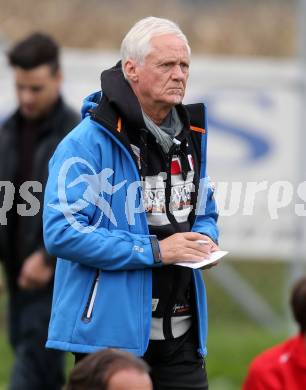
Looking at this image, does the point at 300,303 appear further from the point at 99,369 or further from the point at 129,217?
the point at 99,369

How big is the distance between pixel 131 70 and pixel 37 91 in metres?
1.98

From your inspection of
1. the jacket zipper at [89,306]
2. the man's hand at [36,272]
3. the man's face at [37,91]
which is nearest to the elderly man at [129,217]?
the jacket zipper at [89,306]

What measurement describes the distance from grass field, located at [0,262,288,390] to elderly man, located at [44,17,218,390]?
3.58m

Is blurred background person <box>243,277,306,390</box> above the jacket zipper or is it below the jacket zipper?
below

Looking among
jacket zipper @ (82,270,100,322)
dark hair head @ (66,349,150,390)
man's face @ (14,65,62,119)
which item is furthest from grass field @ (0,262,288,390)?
dark hair head @ (66,349,150,390)

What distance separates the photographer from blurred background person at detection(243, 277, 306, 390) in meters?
5.67

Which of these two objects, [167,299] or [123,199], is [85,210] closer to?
[123,199]

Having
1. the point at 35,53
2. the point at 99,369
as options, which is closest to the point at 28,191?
the point at 35,53

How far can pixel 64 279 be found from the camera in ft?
15.9

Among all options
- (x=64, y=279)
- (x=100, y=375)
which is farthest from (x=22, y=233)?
(x=100, y=375)

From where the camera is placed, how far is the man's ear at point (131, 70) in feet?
15.8

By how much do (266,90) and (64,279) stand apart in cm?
504

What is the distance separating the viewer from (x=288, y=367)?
18.7 feet

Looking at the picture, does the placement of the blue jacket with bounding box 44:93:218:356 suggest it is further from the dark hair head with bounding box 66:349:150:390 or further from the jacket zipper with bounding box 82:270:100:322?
the dark hair head with bounding box 66:349:150:390
